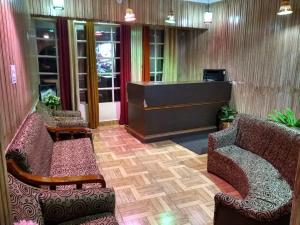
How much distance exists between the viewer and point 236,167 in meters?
2.81

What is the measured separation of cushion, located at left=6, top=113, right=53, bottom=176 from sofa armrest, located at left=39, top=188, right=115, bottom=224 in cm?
35

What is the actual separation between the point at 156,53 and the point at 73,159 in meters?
4.57

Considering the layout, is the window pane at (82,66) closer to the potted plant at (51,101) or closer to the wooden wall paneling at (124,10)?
the potted plant at (51,101)

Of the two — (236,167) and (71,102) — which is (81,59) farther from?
(236,167)

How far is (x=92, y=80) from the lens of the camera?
559 cm

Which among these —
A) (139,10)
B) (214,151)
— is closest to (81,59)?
(139,10)

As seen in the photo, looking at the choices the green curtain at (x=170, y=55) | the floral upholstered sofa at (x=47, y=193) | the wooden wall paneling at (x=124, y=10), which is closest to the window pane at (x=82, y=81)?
the wooden wall paneling at (x=124, y=10)

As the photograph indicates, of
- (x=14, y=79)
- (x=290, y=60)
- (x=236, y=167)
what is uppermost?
(x=290, y=60)

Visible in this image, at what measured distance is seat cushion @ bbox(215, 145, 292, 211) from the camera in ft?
6.41

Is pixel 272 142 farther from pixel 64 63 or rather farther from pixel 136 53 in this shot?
pixel 64 63

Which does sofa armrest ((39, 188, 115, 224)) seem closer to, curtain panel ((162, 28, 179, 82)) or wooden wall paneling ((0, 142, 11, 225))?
wooden wall paneling ((0, 142, 11, 225))

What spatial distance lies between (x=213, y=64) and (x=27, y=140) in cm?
467

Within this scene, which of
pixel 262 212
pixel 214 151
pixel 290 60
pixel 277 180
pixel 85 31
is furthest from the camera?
pixel 85 31

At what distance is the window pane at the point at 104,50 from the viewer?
5.76 metres
